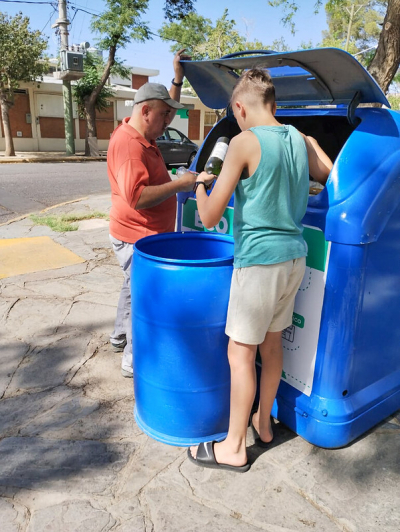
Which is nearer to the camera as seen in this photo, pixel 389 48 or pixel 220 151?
pixel 220 151

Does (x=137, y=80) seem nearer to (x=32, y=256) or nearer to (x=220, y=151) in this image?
(x=32, y=256)

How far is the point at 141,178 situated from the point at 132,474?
1.44m

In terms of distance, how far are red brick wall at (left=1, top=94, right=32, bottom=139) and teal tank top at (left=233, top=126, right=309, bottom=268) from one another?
79.8 feet

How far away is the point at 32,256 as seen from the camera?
5062 millimetres

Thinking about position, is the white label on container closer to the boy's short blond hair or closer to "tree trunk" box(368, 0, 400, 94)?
the boy's short blond hair

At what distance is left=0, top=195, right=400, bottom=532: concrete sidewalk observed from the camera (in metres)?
1.78

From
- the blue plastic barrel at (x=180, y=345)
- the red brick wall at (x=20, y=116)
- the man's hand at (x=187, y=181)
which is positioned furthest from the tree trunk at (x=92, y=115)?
the blue plastic barrel at (x=180, y=345)

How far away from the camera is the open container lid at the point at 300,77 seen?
1.98 metres

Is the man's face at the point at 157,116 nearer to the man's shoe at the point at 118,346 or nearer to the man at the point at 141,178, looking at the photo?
the man at the point at 141,178

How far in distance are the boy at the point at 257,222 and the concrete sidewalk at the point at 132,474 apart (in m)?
0.19

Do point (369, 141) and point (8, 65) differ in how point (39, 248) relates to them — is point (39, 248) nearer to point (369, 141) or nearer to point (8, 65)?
point (369, 141)

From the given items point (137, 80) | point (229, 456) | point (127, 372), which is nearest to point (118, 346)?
point (127, 372)

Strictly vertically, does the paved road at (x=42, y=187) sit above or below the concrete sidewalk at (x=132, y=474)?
below

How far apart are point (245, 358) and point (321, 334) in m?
0.37
